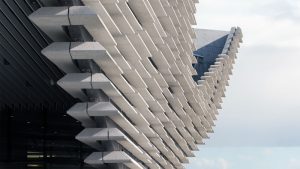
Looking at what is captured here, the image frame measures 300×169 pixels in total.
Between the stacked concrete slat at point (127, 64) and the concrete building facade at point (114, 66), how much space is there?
3 centimetres

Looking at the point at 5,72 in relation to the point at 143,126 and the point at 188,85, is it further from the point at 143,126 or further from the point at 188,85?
the point at 188,85

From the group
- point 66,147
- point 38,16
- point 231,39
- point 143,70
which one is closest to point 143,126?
point 143,70

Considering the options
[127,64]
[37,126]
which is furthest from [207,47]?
[127,64]

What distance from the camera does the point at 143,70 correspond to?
2600 centimetres

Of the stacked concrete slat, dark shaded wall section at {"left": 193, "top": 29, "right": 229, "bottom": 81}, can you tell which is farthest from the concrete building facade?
dark shaded wall section at {"left": 193, "top": 29, "right": 229, "bottom": 81}

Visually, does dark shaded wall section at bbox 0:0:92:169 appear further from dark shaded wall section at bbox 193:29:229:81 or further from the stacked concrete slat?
dark shaded wall section at bbox 193:29:229:81

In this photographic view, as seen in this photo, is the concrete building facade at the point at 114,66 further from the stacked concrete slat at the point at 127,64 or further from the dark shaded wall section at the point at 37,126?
the dark shaded wall section at the point at 37,126

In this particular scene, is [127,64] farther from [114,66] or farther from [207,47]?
[207,47]

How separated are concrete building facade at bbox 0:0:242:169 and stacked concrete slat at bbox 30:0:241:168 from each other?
28 mm

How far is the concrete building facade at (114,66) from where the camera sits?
19188mm

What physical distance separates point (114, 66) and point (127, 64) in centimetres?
156

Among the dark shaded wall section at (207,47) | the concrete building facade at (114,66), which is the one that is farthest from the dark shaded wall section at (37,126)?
the dark shaded wall section at (207,47)

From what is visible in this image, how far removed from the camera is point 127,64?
22703 millimetres

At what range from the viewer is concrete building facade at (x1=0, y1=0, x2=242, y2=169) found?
63.0 feet
